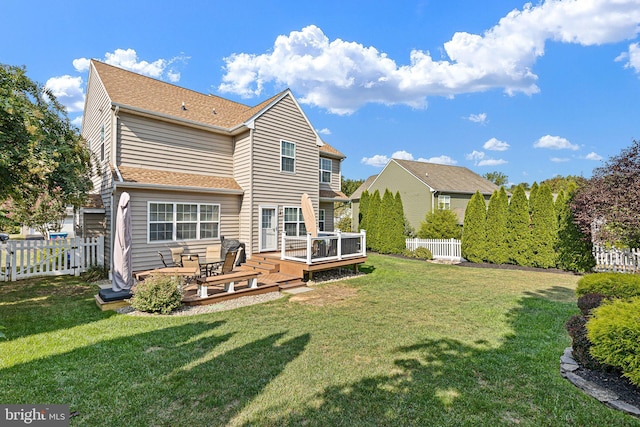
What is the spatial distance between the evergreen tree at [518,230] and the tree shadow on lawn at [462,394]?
11.1 meters

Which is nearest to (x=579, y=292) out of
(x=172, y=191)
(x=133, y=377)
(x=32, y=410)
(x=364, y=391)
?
(x=364, y=391)

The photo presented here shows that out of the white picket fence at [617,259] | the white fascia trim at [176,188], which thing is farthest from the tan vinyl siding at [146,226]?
the white picket fence at [617,259]

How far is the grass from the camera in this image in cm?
307

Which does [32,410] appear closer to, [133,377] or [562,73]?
[133,377]

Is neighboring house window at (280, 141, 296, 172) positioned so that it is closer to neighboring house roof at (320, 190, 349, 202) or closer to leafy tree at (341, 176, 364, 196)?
neighboring house roof at (320, 190, 349, 202)

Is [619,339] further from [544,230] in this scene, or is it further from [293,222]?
[544,230]

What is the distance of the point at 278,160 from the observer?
12.7 m

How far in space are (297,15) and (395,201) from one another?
11923 mm

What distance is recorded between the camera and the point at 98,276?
9.96m

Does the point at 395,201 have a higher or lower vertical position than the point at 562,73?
lower

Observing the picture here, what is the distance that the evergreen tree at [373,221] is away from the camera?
1972cm

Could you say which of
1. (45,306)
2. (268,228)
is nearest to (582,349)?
(268,228)

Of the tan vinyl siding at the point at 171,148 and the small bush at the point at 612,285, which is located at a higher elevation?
the tan vinyl siding at the point at 171,148

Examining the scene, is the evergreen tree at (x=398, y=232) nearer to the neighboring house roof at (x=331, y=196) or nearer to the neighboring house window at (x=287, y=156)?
the neighboring house roof at (x=331, y=196)
